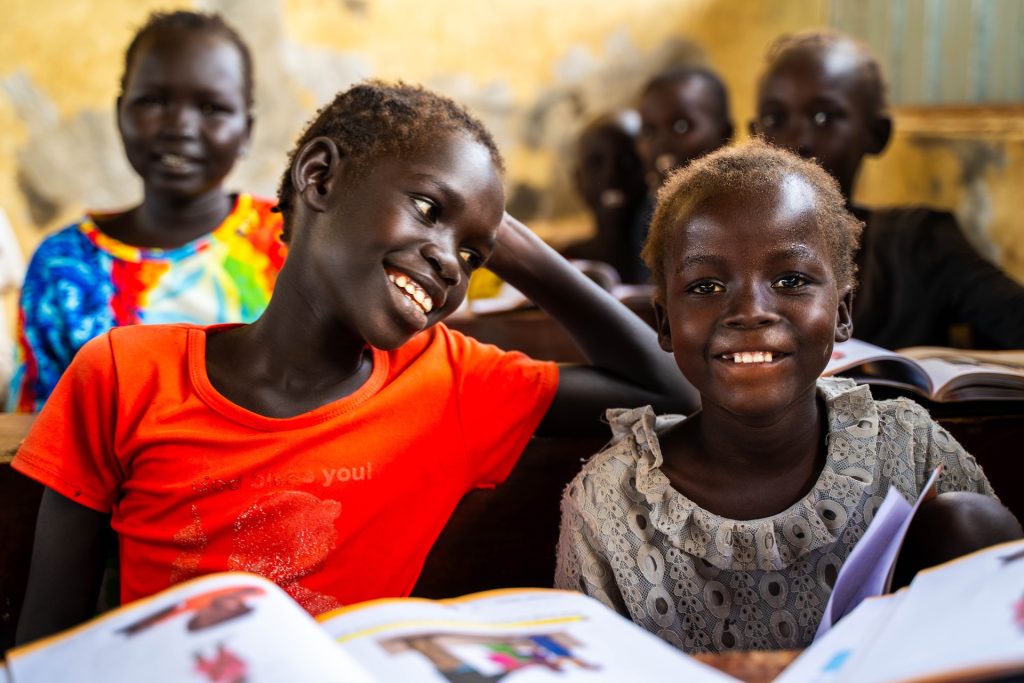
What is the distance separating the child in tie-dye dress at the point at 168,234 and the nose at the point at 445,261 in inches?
35.5

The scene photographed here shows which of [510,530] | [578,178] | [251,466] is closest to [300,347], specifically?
[251,466]

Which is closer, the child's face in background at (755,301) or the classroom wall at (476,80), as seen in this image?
the child's face in background at (755,301)

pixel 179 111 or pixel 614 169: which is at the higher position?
pixel 179 111

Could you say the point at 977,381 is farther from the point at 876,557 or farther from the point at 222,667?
the point at 222,667

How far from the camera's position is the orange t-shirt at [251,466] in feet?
3.76

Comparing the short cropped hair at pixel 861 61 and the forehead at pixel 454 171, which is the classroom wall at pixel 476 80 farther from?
the forehead at pixel 454 171

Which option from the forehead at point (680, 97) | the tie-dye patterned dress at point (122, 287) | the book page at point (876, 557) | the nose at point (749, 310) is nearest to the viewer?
the book page at point (876, 557)

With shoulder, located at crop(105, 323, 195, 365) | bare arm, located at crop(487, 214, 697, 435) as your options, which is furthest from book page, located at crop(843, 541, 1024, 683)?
shoulder, located at crop(105, 323, 195, 365)

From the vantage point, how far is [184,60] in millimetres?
2025

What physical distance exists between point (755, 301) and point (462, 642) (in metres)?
0.54

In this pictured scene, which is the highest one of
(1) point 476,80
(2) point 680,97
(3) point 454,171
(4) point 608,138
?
(1) point 476,80

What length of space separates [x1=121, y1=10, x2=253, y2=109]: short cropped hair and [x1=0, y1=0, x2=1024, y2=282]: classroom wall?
1.45 meters

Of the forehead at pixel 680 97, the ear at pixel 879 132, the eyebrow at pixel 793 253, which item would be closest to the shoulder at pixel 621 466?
the eyebrow at pixel 793 253

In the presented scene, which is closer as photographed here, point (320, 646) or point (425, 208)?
point (320, 646)
